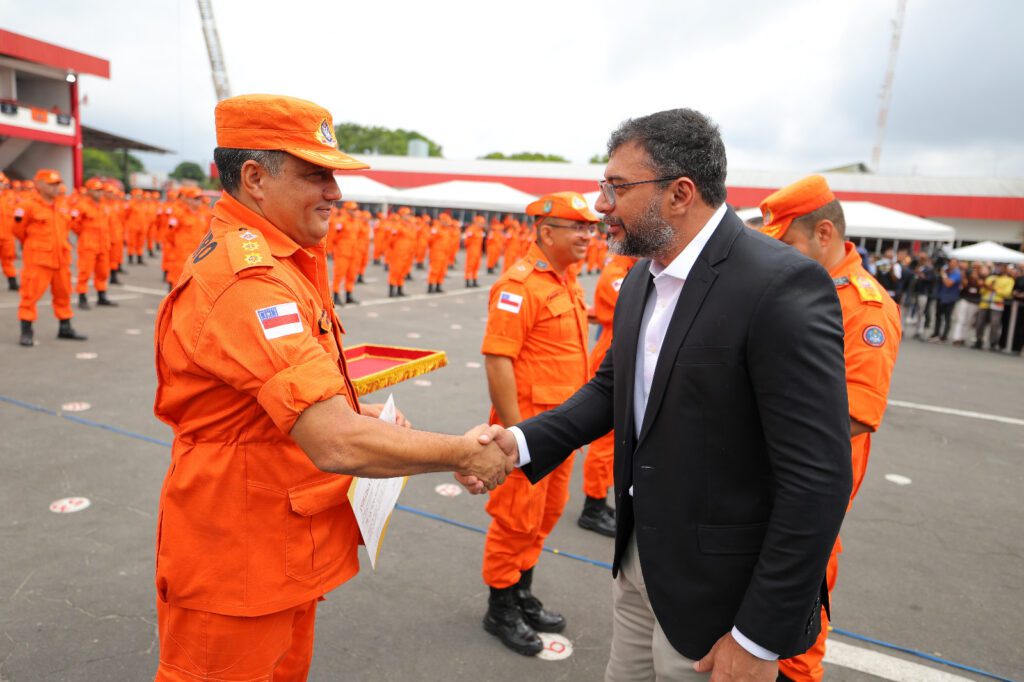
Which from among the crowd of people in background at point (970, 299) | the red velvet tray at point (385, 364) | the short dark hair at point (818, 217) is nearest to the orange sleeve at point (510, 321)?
the red velvet tray at point (385, 364)

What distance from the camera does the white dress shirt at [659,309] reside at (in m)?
1.68

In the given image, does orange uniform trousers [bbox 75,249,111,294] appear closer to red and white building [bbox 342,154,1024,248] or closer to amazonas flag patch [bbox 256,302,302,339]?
amazonas flag patch [bbox 256,302,302,339]

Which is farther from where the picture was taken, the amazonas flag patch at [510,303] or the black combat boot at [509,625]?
the amazonas flag patch at [510,303]

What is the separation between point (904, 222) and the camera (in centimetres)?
1841

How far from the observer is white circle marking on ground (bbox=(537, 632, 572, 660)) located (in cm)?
292

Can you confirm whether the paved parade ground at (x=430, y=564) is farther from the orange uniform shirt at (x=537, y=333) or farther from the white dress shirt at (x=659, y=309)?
the white dress shirt at (x=659, y=309)

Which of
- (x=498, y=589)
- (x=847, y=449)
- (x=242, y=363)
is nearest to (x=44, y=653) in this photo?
(x=498, y=589)

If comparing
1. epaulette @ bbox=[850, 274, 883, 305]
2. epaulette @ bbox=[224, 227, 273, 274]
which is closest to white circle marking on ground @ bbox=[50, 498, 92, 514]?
epaulette @ bbox=[224, 227, 273, 274]

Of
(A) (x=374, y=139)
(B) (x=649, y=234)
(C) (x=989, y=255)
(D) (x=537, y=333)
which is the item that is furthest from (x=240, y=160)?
(A) (x=374, y=139)

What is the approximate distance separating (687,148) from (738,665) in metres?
1.25

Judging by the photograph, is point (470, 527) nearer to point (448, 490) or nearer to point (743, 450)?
point (448, 490)

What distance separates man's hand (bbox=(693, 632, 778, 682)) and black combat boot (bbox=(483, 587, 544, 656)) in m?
1.58

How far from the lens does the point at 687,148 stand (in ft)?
5.39

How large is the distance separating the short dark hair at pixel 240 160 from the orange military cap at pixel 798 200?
1.92 m
